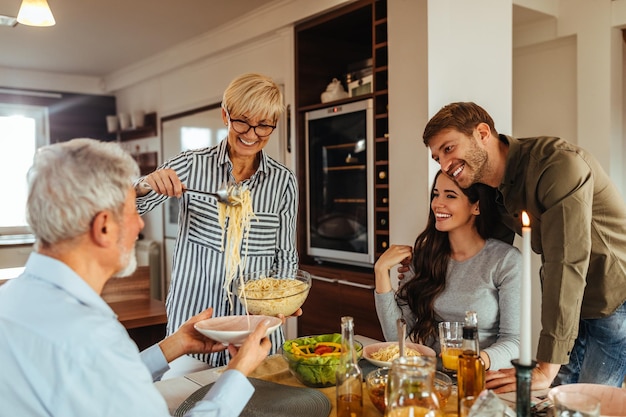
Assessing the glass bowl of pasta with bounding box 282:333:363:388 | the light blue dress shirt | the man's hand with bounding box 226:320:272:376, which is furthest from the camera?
the glass bowl of pasta with bounding box 282:333:363:388

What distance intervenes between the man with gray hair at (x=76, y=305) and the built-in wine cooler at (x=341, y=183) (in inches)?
95.7

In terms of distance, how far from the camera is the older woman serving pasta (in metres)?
1.92

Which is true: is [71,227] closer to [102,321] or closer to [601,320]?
[102,321]

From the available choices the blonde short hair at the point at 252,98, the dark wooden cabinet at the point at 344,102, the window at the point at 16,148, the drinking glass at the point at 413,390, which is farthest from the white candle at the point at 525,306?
the window at the point at 16,148

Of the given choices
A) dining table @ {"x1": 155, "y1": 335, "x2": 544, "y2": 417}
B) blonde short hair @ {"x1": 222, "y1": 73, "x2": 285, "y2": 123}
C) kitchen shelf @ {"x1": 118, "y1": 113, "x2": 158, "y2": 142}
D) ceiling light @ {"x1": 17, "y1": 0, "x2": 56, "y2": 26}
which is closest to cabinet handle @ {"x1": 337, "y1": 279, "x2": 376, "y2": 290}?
dining table @ {"x1": 155, "y1": 335, "x2": 544, "y2": 417}

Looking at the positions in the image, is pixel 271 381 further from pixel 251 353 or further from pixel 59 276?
pixel 59 276

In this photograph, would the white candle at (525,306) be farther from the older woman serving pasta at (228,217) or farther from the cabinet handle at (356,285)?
the cabinet handle at (356,285)

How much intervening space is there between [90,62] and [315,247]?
366 centimetres

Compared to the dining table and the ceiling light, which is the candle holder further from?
the ceiling light

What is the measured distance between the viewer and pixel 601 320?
187 cm

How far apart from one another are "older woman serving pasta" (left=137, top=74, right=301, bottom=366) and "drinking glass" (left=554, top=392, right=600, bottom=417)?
109 cm

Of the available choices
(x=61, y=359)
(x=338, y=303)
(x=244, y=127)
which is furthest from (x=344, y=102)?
(x=61, y=359)

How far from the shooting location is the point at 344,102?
11.8ft

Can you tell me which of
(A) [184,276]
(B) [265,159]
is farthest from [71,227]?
(B) [265,159]
